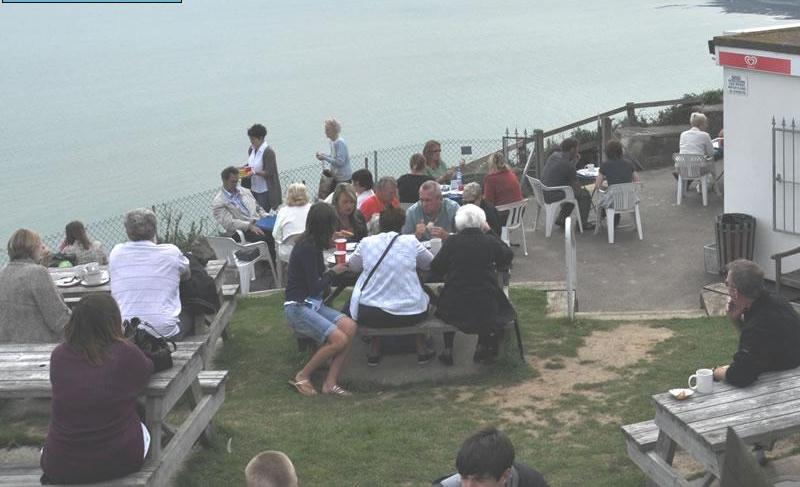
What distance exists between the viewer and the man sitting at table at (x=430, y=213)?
29.4 ft

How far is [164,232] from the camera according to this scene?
14.6m

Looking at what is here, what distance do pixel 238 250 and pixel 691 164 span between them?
21.2 feet

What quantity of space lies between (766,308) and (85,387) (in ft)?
10.4

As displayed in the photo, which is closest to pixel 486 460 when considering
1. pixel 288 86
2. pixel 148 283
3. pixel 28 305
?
Result: pixel 148 283

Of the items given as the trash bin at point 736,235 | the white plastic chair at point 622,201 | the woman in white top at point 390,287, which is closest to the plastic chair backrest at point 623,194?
the white plastic chair at point 622,201

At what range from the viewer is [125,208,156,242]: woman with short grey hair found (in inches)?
272

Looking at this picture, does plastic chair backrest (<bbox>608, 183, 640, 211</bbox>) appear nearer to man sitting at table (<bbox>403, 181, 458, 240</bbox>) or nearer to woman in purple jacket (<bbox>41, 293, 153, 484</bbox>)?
man sitting at table (<bbox>403, 181, 458, 240</bbox>)

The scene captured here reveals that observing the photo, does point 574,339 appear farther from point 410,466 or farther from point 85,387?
point 85,387

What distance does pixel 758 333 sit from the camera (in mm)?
5141

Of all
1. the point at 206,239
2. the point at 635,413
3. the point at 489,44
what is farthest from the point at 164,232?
the point at 489,44

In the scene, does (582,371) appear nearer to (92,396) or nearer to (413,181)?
(92,396)

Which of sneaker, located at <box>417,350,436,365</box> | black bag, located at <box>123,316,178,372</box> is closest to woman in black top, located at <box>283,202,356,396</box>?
sneaker, located at <box>417,350,436,365</box>

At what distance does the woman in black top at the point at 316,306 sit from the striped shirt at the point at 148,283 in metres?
0.88

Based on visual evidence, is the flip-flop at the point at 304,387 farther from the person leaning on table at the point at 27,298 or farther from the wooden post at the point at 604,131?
the wooden post at the point at 604,131
